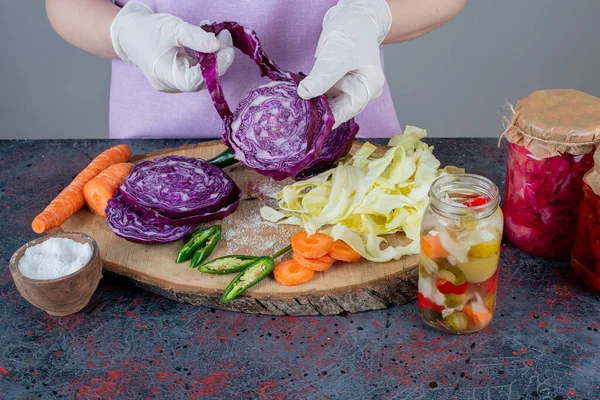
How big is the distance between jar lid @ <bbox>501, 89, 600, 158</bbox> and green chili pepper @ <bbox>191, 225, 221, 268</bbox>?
0.77 metres

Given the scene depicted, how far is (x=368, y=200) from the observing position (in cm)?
208

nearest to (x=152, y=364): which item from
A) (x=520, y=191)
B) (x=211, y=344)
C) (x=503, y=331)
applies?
(x=211, y=344)

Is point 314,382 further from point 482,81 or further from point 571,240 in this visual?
point 482,81

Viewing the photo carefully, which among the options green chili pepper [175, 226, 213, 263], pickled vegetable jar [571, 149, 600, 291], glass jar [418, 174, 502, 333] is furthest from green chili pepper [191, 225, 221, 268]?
pickled vegetable jar [571, 149, 600, 291]

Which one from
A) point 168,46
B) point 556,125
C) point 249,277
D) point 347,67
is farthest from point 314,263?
point 168,46

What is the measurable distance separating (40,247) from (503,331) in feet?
3.55

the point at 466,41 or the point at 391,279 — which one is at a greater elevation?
the point at 391,279

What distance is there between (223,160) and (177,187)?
0.28 metres

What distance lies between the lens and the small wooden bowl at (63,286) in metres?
1.73

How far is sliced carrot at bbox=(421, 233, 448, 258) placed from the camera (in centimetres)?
167

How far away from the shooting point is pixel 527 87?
448 cm

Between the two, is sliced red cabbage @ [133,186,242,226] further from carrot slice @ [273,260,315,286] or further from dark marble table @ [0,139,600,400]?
carrot slice @ [273,260,315,286]

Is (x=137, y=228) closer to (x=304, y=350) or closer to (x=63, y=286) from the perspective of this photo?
(x=63, y=286)

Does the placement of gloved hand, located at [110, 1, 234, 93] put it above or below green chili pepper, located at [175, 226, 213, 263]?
above
